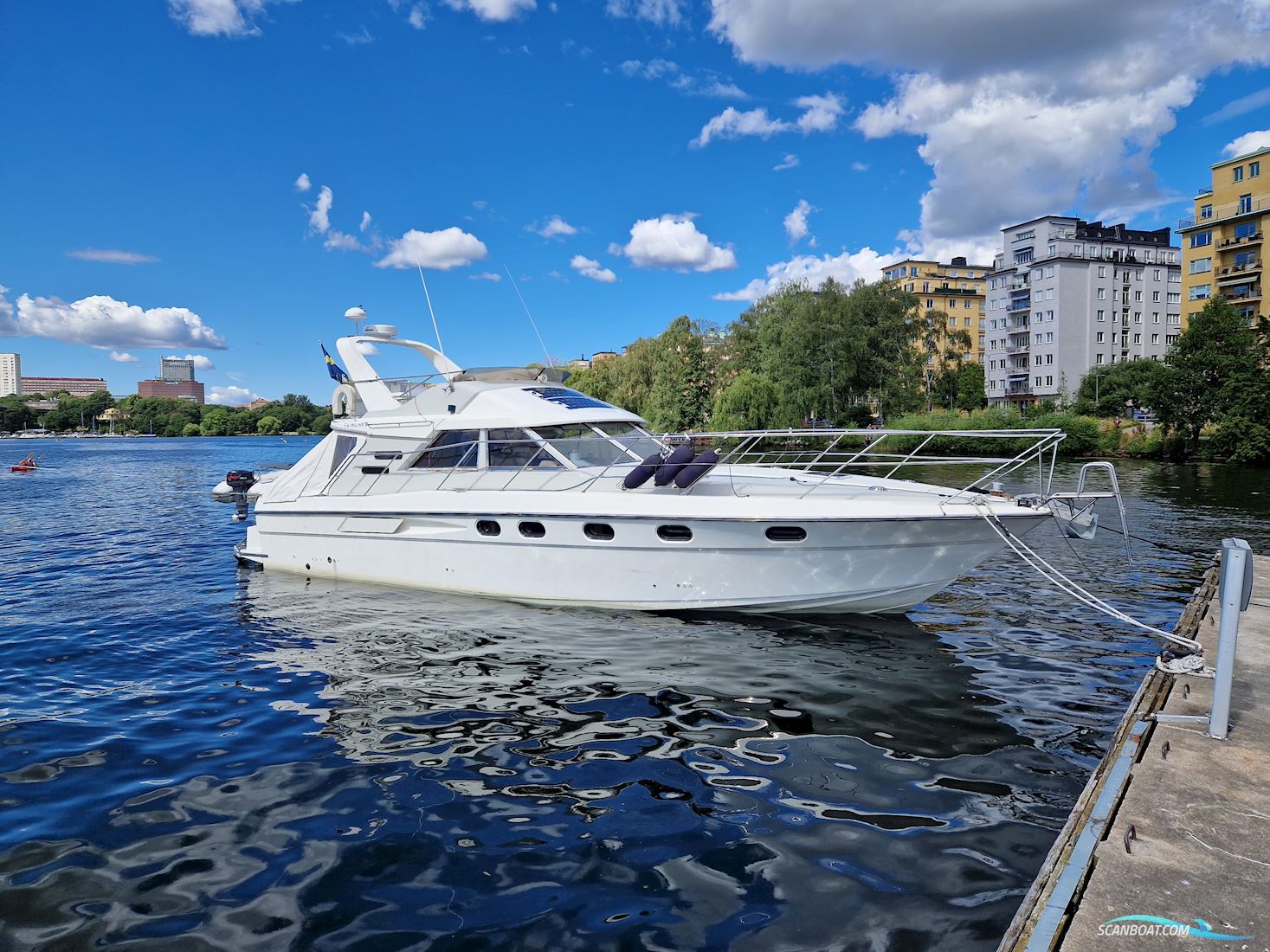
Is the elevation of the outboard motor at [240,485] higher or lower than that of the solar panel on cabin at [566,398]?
lower

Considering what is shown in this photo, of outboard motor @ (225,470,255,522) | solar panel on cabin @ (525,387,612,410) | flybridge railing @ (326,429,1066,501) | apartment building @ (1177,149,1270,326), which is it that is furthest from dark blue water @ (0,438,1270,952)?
apartment building @ (1177,149,1270,326)

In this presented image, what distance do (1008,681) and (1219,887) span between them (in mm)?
4584

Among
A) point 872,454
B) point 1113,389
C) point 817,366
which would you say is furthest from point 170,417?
point 872,454

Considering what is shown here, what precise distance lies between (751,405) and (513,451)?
44.9 metres

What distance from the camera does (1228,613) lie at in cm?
494

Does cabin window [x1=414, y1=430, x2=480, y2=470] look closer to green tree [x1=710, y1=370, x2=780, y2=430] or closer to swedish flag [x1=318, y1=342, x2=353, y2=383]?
swedish flag [x1=318, y1=342, x2=353, y2=383]

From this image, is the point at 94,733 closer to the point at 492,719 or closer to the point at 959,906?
A: the point at 492,719

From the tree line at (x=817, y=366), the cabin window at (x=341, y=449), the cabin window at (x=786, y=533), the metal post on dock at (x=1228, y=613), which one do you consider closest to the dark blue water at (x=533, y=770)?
the metal post on dock at (x=1228, y=613)

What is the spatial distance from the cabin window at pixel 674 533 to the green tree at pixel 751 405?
44925mm

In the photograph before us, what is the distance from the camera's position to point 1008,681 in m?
7.90

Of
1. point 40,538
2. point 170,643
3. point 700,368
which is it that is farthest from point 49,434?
point 170,643

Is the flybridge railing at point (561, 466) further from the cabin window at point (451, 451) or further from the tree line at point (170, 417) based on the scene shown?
the tree line at point (170, 417)

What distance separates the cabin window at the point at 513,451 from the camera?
35.7ft

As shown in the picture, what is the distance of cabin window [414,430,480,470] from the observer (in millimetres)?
11406
